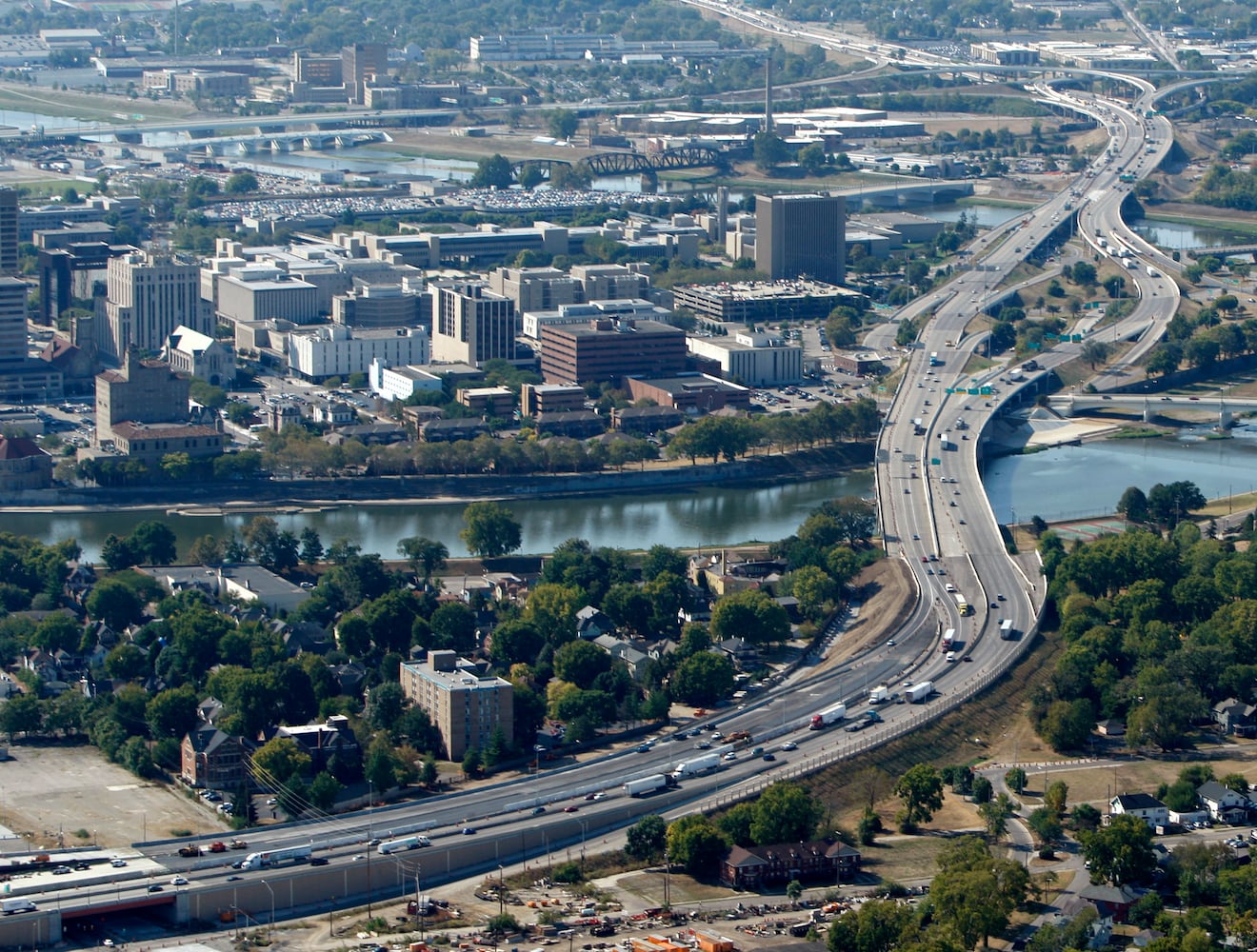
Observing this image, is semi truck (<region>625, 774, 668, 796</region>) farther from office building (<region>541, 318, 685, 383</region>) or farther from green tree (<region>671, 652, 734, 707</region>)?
office building (<region>541, 318, 685, 383</region>)

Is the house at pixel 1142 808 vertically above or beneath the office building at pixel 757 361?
beneath

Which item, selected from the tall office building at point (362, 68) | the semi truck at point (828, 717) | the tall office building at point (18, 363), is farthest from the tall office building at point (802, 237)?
the tall office building at point (362, 68)

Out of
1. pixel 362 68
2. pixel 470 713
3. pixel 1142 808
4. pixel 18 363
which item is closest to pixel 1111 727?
pixel 1142 808

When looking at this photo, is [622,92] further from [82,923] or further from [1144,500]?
[82,923]

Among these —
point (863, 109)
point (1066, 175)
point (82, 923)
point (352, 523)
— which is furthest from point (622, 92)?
point (82, 923)

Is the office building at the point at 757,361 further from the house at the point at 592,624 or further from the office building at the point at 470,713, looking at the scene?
the office building at the point at 470,713

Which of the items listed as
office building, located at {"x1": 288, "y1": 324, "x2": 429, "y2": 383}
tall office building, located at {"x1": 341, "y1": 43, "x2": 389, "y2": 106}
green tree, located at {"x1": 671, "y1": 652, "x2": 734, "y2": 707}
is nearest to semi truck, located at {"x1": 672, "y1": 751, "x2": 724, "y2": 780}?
green tree, located at {"x1": 671, "y1": 652, "x2": 734, "y2": 707}
